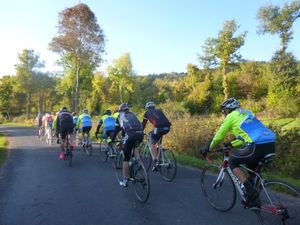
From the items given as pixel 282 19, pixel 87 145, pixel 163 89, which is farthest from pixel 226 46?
pixel 87 145

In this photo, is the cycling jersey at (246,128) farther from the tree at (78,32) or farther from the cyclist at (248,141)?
the tree at (78,32)

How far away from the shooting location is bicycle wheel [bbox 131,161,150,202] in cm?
664

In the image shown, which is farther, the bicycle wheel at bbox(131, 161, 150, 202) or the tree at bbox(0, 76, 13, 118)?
the tree at bbox(0, 76, 13, 118)

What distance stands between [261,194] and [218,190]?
1387mm

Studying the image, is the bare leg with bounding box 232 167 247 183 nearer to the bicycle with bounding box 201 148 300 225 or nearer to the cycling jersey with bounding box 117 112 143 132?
the bicycle with bounding box 201 148 300 225

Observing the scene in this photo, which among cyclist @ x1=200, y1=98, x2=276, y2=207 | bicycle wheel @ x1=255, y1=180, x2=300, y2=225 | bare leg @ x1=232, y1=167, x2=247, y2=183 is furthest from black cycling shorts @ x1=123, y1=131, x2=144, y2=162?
bicycle wheel @ x1=255, y1=180, x2=300, y2=225

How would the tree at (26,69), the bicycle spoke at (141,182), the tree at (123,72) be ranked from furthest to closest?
1. the tree at (123,72)
2. the tree at (26,69)
3. the bicycle spoke at (141,182)

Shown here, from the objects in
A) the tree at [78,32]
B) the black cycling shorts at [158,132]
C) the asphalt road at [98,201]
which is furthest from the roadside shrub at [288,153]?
the tree at [78,32]

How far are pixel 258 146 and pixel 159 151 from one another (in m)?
4.15

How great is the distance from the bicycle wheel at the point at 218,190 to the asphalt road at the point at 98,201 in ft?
0.48

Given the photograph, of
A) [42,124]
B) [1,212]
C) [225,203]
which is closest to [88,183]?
[1,212]

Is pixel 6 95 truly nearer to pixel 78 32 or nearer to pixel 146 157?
pixel 78 32

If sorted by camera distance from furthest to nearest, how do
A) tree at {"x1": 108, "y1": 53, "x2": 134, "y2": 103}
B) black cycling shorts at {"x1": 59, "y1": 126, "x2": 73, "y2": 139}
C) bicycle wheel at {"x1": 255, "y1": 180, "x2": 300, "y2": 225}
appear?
tree at {"x1": 108, "y1": 53, "x2": 134, "y2": 103}
black cycling shorts at {"x1": 59, "y1": 126, "x2": 73, "y2": 139}
bicycle wheel at {"x1": 255, "y1": 180, "x2": 300, "y2": 225}

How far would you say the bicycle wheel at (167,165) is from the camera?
855cm
